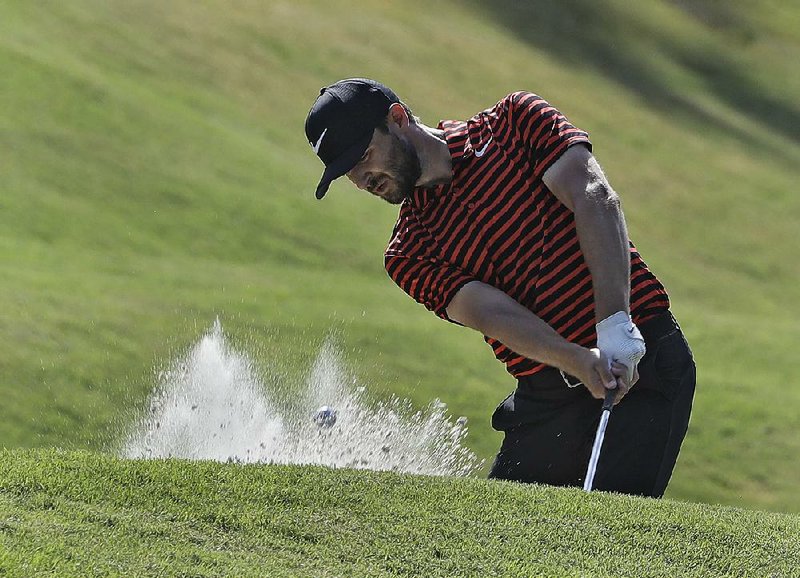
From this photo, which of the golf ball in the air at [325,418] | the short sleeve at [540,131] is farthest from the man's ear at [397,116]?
the golf ball in the air at [325,418]

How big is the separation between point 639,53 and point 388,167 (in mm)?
19528

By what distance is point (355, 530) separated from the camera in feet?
10.0

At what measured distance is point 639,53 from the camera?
22453 mm

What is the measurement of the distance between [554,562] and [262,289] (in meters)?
7.39

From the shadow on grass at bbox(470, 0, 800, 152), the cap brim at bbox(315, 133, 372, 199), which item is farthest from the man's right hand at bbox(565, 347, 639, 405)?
the shadow on grass at bbox(470, 0, 800, 152)

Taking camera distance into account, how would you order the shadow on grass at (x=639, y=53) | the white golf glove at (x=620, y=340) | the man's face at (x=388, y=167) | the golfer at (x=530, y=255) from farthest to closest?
the shadow on grass at (x=639, y=53) < the man's face at (x=388, y=167) < the golfer at (x=530, y=255) < the white golf glove at (x=620, y=340)

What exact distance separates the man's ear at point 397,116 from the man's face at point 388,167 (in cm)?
4

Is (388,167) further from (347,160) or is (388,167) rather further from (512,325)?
(512,325)

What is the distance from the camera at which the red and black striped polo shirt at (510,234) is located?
12.2 feet

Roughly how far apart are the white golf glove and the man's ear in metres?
0.85

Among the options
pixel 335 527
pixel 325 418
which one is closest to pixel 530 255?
pixel 335 527

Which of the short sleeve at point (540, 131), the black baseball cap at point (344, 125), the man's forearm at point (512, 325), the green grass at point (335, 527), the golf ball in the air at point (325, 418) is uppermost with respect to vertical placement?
the short sleeve at point (540, 131)

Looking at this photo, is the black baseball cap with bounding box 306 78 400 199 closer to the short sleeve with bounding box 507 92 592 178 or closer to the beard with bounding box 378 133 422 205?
the beard with bounding box 378 133 422 205

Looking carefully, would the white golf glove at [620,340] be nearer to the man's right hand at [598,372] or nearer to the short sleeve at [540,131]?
the man's right hand at [598,372]
